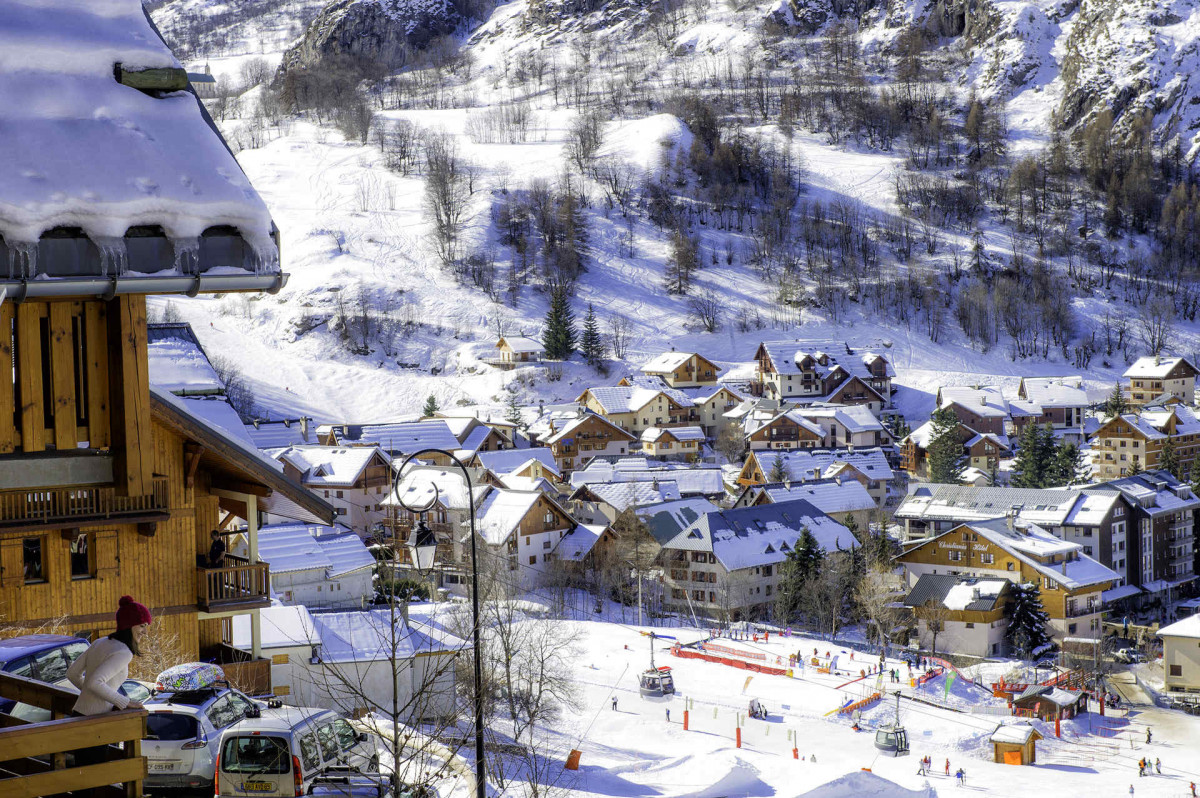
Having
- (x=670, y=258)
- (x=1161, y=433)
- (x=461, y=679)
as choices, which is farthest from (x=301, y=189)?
(x=461, y=679)

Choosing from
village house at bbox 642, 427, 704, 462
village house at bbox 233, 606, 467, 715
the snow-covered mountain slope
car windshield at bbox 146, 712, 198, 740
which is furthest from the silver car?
the snow-covered mountain slope

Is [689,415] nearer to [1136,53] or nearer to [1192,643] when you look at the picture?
[1192,643]

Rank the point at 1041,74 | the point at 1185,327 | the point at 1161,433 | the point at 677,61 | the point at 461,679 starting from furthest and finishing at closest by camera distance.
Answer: the point at 677,61 < the point at 1041,74 < the point at 1185,327 < the point at 1161,433 < the point at 461,679

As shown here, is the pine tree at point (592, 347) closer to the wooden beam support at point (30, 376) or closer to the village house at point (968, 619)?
the village house at point (968, 619)

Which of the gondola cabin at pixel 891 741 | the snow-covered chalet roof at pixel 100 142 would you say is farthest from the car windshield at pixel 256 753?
the gondola cabin at pixel 891 741

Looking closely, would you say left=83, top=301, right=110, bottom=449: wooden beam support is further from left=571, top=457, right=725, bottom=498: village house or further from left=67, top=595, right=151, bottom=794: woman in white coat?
left=571, top=457, right=725, bottom=498: village house

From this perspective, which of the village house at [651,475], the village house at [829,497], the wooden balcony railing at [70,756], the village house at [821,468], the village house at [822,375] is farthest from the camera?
the village house at [822,375]
